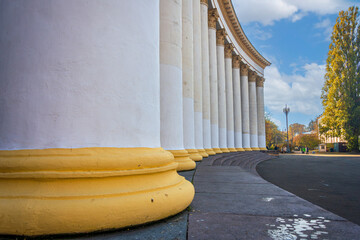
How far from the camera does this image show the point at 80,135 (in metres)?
5.01

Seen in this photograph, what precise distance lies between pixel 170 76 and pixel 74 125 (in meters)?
8.42

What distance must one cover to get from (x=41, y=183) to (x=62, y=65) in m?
2.30

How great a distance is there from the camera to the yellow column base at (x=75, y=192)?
4348 millimetres

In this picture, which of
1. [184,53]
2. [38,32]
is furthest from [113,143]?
[184,53]

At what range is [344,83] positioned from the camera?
255ft

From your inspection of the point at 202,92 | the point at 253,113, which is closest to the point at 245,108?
the point at 253,113

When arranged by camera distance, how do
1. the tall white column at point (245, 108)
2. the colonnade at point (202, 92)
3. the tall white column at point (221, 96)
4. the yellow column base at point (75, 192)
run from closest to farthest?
the yellow column base at point (75, 192) < the colonnade at point (202, 92) < the tall white column at point (221, 96) < the tall white column at point (245, 108)

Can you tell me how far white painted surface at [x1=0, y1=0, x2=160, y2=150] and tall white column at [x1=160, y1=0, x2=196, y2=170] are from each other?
697 centimetres

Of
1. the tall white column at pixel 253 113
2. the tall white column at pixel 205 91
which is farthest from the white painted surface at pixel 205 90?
the tall white column at pixel 253 113

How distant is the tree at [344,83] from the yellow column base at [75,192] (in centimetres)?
8595

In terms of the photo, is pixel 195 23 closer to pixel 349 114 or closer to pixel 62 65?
pixel 62 65

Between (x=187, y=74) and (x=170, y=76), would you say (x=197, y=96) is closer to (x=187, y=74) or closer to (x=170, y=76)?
(x=187, y=74)

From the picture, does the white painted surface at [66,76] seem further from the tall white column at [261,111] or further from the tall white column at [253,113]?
the tall white column at [261,111]

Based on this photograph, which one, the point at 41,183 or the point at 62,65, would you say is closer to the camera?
the point at 41,183
